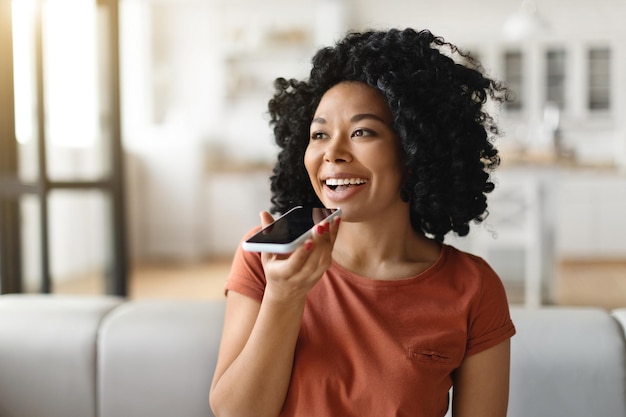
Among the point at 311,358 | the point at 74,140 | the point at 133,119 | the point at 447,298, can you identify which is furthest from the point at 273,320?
the point at 133,119

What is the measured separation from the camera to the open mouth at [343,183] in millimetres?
967

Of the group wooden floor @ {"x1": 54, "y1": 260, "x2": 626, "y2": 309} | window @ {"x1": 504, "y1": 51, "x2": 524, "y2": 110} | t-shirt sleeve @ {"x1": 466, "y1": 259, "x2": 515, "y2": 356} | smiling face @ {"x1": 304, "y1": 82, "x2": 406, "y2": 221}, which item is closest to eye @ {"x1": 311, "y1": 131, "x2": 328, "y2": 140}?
smiling face @ {"x1": 304, "y1": 82, "x2": 406, "y2": 221}

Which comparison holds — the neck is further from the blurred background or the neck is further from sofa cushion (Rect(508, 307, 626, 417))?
the blurred background

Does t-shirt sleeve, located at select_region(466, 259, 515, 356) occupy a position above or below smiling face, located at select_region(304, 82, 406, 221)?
below

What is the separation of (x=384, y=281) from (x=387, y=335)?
0.29ft

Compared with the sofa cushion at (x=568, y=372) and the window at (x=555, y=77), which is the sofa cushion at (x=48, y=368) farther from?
the window at (x=555, y=77)

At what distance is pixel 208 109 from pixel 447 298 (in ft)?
19.4

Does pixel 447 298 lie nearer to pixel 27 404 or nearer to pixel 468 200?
pixel 468 200

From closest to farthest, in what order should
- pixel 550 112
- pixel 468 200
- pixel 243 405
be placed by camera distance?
pixel 243 405
pixel 468 200
pixel 550 112

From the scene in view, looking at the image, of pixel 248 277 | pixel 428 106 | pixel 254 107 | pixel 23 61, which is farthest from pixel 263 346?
pixel 254 107

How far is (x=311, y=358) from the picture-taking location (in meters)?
0.97

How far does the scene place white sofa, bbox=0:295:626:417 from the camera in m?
1.10

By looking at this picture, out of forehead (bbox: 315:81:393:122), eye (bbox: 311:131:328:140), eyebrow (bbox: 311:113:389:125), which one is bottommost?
eye (bbox: 311:131:328:140)

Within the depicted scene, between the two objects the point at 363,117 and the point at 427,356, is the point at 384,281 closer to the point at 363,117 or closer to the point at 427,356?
the point at 427,356
